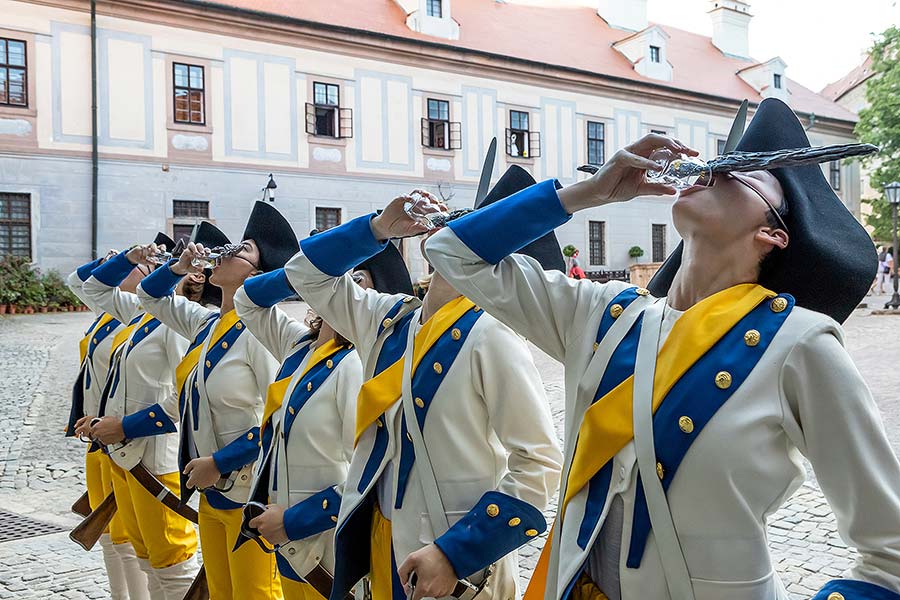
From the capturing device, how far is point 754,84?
114ft

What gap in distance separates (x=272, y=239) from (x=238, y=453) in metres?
1.16

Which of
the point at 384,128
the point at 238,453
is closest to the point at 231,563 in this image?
the point at 238,453

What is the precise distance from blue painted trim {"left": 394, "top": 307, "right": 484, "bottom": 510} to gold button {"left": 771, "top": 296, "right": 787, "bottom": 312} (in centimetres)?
108

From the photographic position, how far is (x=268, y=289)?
3668 millimetres

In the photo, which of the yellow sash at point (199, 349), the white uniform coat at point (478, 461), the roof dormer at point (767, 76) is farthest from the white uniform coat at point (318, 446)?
the roof dormer at point (767, 76)

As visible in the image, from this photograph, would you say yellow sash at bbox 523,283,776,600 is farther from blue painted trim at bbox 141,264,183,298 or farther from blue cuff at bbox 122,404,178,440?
blue painted trim at bbox 141,264,183,298

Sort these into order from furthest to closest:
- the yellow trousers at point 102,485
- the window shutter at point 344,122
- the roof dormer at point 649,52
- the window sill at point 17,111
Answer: the roof dormer at point 649,52 → the window shutter at point 344,122 → the window sill at point 17,111 → the yellow trousers at point 102,485

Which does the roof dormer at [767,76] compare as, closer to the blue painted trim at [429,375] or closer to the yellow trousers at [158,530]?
the yellow trousers at [158,530]

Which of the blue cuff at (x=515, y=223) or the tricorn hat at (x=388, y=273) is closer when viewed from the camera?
the blue cuff at (x=515, y=223)

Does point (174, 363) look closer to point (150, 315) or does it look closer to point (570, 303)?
point (150, 315)

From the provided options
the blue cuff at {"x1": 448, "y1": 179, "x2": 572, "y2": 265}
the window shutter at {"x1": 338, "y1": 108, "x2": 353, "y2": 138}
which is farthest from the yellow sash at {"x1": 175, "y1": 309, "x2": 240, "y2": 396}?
the window shutter at {"x1": 338, "y1": 108, "x2": 353, "y2": 138}

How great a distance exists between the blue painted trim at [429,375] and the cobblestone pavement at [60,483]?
4.37 feet

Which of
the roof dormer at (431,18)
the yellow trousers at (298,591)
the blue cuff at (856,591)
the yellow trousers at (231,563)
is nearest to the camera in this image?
the blue cuff at (856,591)

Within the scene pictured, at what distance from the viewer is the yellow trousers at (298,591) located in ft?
10.1
